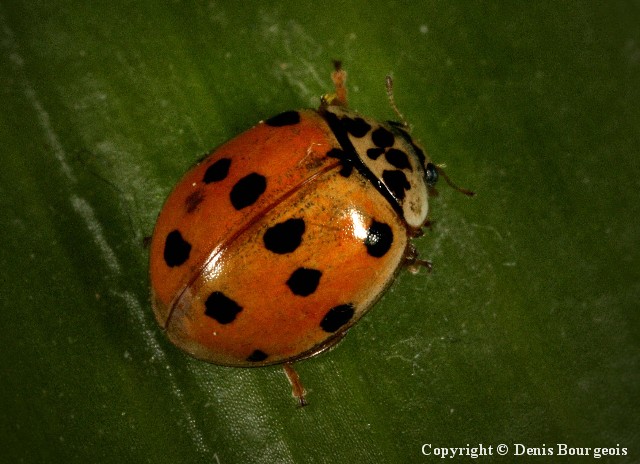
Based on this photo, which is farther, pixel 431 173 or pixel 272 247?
pixel 431 173

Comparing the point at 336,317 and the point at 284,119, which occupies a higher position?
the point at 284,119

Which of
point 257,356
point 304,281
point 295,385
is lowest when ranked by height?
point 295,385

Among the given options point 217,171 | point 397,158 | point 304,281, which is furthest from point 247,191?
point 397,158

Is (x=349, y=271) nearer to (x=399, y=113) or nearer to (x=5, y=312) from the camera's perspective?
(x=399, y=113)

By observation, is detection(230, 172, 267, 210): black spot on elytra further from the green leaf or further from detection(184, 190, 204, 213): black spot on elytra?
the green leaf

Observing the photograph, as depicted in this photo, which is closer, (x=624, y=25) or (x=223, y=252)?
(x=223, y=252)

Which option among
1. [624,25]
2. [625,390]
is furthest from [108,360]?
[624,25]

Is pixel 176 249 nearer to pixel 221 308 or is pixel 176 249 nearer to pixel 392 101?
pixel 221 308
